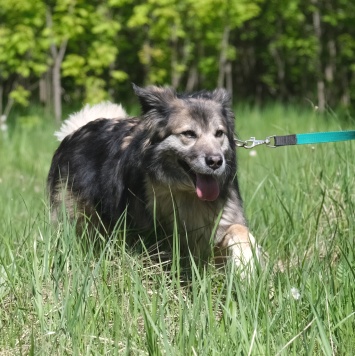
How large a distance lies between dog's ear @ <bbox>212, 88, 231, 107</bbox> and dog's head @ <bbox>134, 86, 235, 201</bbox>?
0.04 metres

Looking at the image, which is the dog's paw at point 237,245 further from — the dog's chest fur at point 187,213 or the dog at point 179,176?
the dog's chest fur at point 187,213

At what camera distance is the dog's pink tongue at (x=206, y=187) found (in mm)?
4332

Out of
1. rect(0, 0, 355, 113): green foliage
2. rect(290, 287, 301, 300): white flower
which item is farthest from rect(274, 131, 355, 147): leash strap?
rect(0, 0, 355, 113): green foliage

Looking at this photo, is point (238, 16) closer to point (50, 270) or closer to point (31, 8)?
point (31, 8)

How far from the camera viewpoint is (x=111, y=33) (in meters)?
13.3

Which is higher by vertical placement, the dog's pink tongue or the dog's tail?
the dog's tail

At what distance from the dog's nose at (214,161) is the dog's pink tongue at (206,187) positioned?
0.58ft

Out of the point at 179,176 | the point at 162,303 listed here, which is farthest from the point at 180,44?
the point at 162,303

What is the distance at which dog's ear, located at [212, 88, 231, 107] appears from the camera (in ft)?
15.2

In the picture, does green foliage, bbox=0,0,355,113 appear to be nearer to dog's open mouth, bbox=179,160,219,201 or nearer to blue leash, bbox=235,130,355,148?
blue leash, bbox=235,130,355,148

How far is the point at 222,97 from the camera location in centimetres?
466

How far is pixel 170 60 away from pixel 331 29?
4.15 m

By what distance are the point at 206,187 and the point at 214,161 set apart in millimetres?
242

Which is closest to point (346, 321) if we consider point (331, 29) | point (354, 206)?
point (354, 206)
